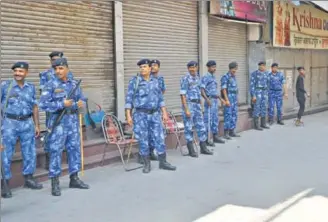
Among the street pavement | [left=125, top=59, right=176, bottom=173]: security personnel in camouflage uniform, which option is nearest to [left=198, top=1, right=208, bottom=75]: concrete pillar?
the street pavement

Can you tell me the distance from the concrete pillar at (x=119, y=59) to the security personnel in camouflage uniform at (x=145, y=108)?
67.7 inches

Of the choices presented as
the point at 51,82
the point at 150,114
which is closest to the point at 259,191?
the point at 150,114

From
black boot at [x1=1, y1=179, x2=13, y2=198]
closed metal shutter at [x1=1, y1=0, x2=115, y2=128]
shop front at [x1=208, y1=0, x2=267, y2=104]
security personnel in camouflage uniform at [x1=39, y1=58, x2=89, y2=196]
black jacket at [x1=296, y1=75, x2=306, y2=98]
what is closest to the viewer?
black boot at [x1=1, y1=179, x2=13, y2=198]

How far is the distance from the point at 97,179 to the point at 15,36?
7.82 feet

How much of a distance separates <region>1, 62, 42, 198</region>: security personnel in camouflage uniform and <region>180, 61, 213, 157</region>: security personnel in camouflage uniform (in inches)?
125

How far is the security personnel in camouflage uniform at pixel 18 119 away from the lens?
5.97 m

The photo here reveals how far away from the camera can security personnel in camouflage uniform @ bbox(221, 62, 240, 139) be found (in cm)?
1073

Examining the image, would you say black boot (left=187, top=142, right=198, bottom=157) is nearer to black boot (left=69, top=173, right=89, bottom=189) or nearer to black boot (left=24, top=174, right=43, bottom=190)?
black boot (left=69, top=173, right=89, bottom=189)

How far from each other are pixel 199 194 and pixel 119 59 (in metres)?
3.77

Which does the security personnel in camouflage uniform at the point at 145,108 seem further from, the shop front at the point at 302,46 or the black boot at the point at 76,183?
the shop front at the point at 302,46

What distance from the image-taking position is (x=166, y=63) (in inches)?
420

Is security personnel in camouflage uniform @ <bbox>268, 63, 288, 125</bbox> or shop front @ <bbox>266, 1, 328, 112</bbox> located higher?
shop front @ <bbox>266, 1, 328, 112</bbox>

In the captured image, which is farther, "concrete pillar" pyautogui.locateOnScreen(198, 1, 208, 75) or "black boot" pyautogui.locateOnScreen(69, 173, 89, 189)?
"concrete pillar" pyautogui.locateOnScreen(198, 1, 208, 75)

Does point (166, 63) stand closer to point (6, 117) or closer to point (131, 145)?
point (131, 145)
